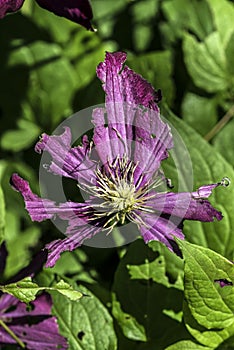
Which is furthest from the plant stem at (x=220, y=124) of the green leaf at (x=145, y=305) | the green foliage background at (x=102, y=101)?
the green leaf at (x=145, y=305)

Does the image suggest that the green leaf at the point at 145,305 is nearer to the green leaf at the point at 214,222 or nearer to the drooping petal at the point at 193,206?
the green leaf at the point at 214,222

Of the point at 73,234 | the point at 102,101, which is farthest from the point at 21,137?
Answer: the point at 73,234

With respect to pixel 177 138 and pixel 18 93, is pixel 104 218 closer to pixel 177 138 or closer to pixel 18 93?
pixel 177 138

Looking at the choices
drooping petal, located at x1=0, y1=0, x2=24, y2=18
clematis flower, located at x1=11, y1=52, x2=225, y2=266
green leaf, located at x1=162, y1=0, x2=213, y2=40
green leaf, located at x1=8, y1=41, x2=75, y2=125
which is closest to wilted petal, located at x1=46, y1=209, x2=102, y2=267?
clematis flower, located at x1=11, y1=52, x2=225, y2=266

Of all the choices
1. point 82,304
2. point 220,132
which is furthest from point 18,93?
point 82,304

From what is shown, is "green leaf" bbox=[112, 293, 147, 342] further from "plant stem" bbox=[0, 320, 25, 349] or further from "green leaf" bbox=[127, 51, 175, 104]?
→ "green leaf" bbox=[127, 51, 175, 104]

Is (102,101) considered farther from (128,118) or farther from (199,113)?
(128,118)
